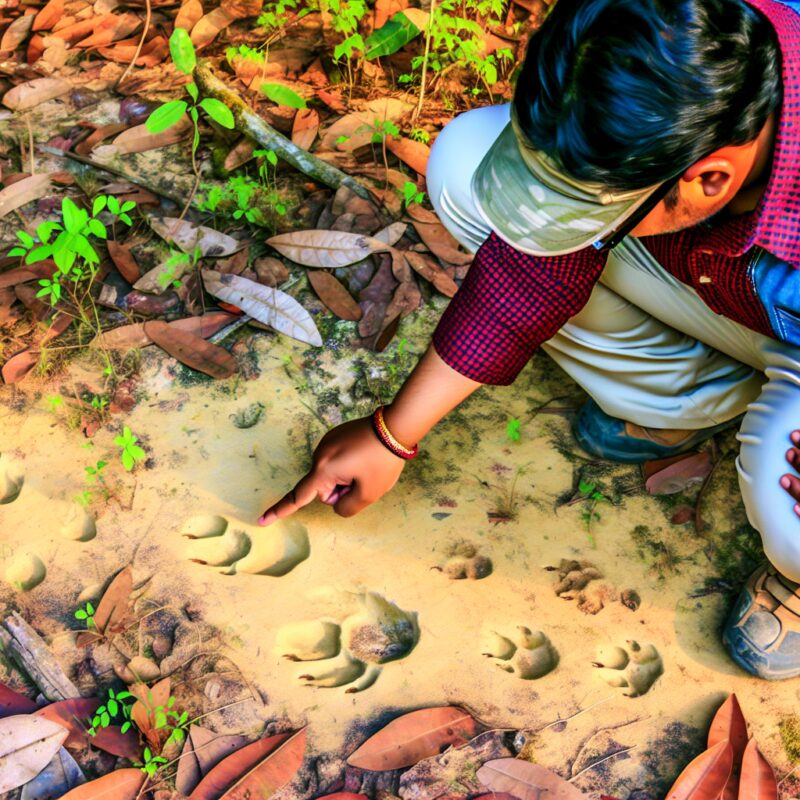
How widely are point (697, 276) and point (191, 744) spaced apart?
4.42 ft

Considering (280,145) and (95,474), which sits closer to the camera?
(95,474)

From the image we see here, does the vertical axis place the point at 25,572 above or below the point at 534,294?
below

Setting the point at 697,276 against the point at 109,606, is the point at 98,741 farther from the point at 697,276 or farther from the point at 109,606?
the point at 697,276

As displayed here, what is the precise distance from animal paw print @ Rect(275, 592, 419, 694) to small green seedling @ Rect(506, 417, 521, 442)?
53 centimetres

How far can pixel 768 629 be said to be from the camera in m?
1.78

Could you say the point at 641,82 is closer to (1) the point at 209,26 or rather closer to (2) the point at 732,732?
(2) the point at 732,732

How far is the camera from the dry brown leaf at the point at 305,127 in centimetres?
278

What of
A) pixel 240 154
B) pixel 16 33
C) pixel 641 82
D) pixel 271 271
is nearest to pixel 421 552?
pixel 271 271

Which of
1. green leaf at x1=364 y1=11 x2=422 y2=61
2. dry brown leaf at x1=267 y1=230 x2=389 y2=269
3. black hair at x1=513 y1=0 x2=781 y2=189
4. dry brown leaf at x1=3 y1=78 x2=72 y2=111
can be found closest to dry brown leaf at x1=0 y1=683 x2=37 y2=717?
dry brown leaf at x1=267 y1=230 x2=389 y2=269

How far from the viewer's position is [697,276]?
1.66m

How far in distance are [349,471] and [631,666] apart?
0.73 meters

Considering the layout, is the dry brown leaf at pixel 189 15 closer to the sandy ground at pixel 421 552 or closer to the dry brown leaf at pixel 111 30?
the dry brown leaf at pixel 111 30

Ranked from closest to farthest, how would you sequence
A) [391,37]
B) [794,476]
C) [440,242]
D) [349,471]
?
[794,476] < [349,471] < [440,242] < [391,37]

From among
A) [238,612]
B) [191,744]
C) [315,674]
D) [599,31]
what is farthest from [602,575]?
[599,31]
